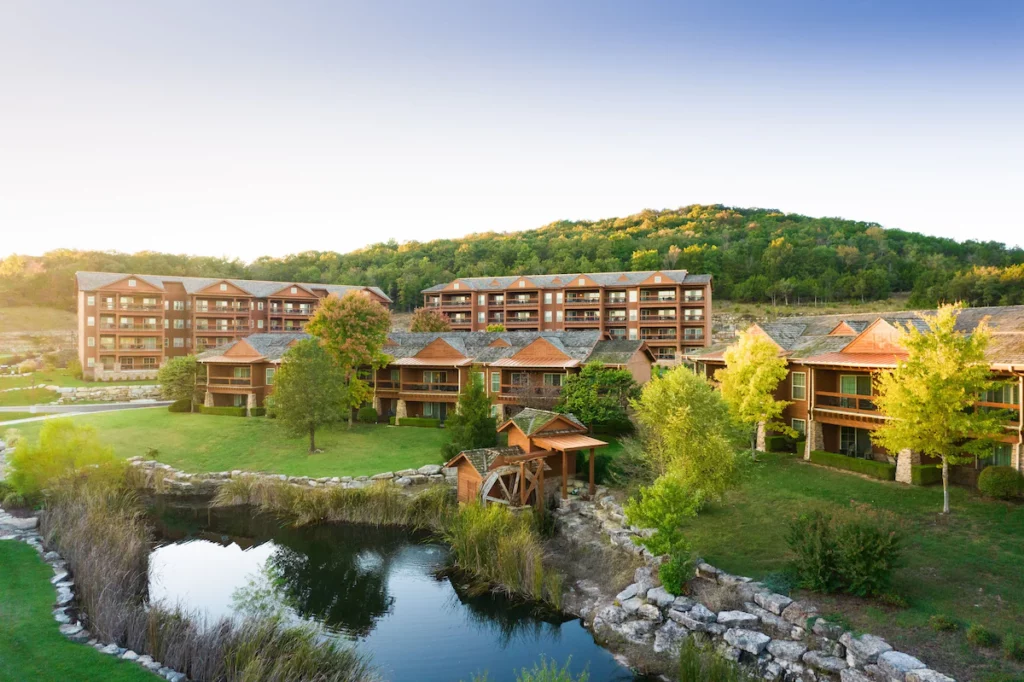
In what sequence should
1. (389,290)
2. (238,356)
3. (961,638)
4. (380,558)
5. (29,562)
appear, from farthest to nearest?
(389,290) < (238,356) < (380,558) < (29,562) < (961,638)

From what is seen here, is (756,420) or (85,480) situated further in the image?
(756,420)

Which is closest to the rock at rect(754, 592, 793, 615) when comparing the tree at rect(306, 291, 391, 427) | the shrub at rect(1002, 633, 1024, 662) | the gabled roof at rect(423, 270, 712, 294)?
the shrub at rect(1002, 633, 1024, 662)

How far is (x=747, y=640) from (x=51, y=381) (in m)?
65.4

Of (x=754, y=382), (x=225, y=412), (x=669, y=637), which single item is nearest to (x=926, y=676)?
(x=669, y=637)

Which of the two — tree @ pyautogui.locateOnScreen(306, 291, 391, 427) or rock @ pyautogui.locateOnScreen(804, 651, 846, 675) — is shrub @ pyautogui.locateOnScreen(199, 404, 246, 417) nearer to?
tree @ pyautogui.locateOnScreen(306, 291, 391, 427)

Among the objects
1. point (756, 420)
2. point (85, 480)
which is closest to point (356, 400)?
point (85, 480)

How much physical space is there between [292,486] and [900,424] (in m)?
24.7

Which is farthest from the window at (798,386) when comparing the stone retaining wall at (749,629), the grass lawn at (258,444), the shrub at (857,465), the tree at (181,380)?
the tree at (181,380)

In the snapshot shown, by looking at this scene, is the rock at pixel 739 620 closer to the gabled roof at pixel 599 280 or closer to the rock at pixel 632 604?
the rock at pixel 632 604

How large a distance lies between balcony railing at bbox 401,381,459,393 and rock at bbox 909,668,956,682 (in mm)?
31127

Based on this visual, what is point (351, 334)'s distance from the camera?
37781 millimetres

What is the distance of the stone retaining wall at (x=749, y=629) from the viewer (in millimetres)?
11914

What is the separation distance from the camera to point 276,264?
11281cm

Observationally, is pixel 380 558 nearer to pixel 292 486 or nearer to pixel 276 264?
pixel 292 486
